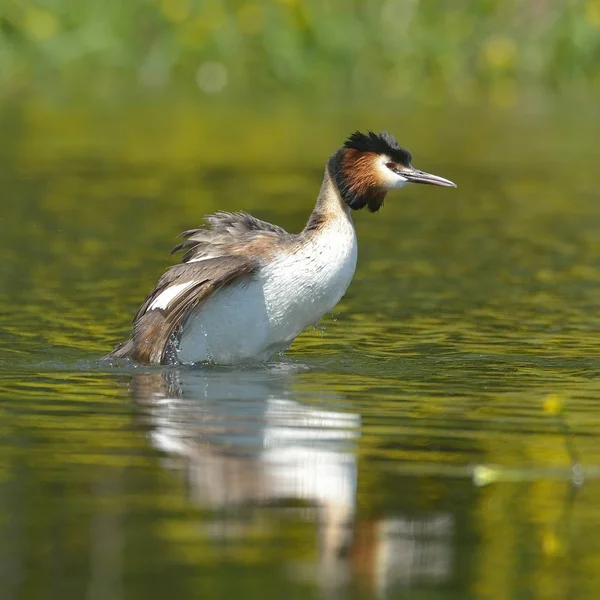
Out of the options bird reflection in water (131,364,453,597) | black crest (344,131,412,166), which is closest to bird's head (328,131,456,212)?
black crest (344,131,412,166)

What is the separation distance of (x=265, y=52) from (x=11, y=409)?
24.9 metres

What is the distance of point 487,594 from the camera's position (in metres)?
6.04

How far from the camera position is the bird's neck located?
1096 centimetres

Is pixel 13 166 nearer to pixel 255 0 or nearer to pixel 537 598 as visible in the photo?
pixel 255 0

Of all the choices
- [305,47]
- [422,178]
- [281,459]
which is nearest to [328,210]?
[422,178]

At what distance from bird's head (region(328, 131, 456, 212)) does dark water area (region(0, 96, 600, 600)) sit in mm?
1020

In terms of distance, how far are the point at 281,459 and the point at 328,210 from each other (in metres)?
3.35

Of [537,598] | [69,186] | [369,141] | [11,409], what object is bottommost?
[537,598]

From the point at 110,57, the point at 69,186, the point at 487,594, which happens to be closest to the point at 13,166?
the point at 69,186

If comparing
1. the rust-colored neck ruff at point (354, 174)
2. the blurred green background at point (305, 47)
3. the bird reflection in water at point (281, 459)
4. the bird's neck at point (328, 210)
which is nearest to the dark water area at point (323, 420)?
the bird reflection in water at point (281, 459)

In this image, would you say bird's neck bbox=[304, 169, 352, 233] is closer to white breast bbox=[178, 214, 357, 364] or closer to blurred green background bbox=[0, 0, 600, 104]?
white breast bbox=[178, 214, 357, 364]

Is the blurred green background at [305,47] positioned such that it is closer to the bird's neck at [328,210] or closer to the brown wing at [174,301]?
the bird's neck at [328,210]

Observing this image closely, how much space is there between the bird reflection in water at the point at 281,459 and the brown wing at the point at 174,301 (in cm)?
22

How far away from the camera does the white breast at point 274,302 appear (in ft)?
35.4
